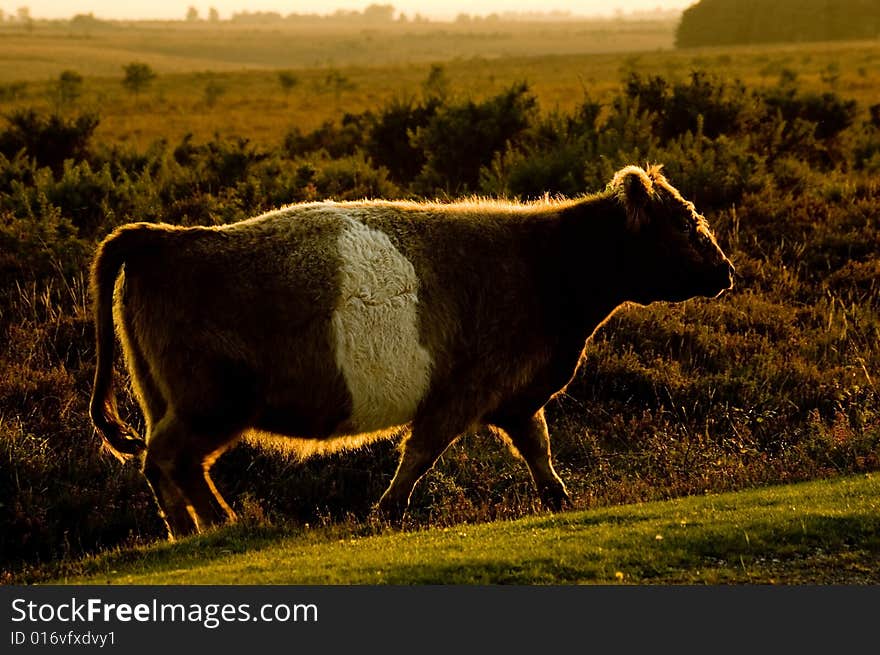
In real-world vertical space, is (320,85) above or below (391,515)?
below

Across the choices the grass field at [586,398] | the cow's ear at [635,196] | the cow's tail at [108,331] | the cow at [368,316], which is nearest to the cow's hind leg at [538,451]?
the cow at [368,316]

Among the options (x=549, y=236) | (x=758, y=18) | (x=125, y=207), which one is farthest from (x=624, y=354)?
(x=758, y=18)

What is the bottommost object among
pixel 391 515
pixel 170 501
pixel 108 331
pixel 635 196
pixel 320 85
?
pixel 320 85

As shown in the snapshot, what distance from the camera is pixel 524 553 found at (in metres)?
7.17

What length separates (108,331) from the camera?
859 centimetres

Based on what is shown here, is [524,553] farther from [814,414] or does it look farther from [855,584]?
[814,414]

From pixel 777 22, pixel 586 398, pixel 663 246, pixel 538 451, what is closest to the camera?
pixel 663 246

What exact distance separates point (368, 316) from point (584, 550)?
2.16 metres

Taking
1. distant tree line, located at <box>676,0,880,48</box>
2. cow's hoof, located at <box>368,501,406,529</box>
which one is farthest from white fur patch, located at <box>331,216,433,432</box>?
distant tree line, located at <box>676,0,880,48</box>

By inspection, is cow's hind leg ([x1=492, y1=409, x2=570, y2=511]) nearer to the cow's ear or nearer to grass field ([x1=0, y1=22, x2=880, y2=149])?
the cow's ear

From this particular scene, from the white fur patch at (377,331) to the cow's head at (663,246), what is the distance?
177 centimetres

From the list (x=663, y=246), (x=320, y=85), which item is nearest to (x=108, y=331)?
(x=663, y=246)

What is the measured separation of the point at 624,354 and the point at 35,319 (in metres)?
6.52

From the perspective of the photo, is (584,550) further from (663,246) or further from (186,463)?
(663,246)
